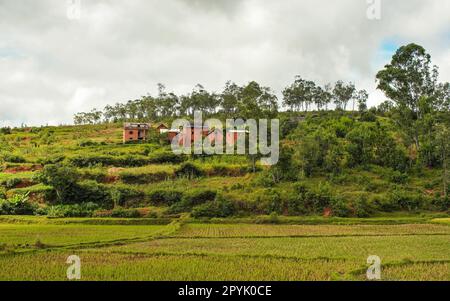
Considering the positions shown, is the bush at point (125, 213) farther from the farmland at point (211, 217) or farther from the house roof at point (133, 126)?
the house roof at point (133, 126)

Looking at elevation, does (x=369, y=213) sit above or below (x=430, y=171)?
below

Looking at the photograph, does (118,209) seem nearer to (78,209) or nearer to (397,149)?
(78,209)

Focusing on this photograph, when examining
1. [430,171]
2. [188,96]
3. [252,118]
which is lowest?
[430,171]

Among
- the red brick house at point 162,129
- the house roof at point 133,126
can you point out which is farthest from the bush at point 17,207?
the house roof at point 133,126

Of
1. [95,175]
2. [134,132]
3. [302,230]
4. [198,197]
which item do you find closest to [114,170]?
[95,175]

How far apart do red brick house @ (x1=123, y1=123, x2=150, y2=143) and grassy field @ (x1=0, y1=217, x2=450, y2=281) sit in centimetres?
3357

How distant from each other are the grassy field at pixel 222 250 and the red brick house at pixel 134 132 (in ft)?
110


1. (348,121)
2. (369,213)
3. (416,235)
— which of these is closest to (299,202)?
(369,213)

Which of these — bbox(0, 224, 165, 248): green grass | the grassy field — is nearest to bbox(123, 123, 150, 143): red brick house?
the grassy field

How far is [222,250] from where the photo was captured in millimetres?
20609

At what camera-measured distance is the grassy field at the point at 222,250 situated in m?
15.9

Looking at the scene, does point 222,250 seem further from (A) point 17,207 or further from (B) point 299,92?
(B) point 299,92

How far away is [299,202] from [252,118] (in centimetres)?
1625
